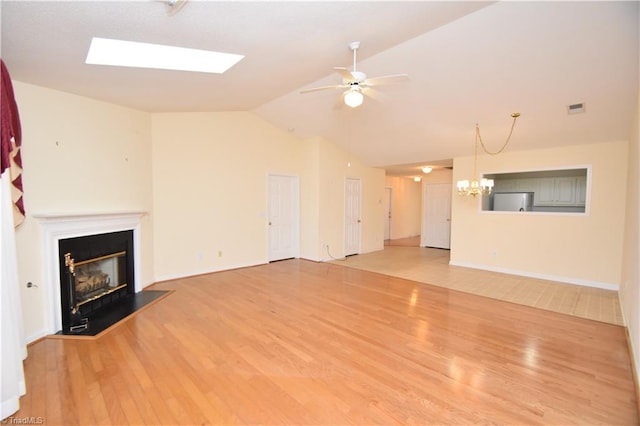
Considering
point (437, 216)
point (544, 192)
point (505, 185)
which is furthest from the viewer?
point (437, 216)

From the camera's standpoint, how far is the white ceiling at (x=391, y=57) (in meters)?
2.13

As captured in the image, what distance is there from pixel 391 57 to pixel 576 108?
9.09 feet

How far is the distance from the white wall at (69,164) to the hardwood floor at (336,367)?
0.89 meters

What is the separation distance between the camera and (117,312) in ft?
11.6

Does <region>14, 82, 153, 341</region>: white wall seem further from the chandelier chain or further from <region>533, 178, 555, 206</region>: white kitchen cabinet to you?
<region>533, 178, 555, 206</region>: white kitchen cabinet

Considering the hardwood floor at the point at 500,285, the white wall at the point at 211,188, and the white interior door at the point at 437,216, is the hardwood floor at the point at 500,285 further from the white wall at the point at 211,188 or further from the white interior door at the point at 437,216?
the white wall at the point at 211,188

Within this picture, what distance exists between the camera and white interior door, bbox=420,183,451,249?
8.53m

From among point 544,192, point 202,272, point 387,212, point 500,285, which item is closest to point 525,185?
point 544,192

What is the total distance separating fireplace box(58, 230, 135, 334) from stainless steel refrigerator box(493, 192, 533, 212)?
7.13 meters

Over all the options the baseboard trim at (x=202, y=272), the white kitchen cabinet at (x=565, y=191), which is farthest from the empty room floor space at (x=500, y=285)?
the white kitchen cabinet at (x=565, y=191)

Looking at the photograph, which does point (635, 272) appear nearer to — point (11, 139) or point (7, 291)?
point (7, 291)

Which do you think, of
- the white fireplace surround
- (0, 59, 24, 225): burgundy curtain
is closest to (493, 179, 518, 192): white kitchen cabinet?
the white fireplace surround

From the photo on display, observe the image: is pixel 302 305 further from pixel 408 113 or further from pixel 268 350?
pixel 408 113

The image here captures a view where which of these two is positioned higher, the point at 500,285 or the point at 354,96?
the point at 354,96
